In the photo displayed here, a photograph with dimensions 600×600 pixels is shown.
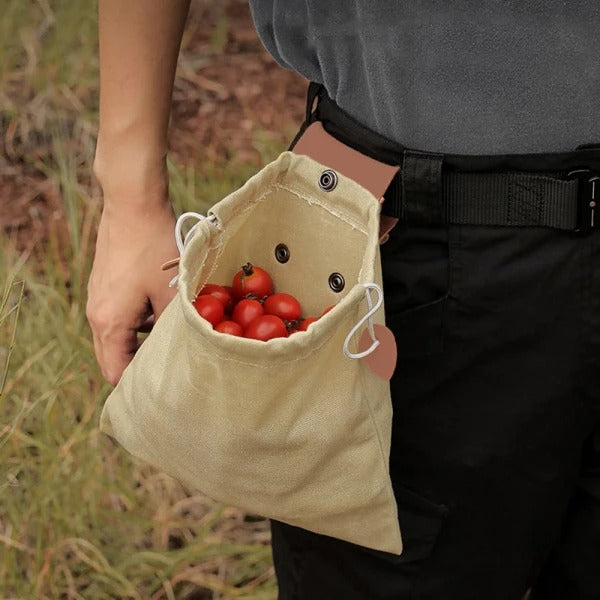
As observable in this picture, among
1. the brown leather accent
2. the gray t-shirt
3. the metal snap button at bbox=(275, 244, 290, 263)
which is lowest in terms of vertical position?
the metal snap button at bbox=(275, 244, 290, 263)

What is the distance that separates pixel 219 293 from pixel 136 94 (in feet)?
0.70

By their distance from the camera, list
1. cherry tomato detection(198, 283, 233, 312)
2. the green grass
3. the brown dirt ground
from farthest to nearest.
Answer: the brown dirt ground, the green grass, cherry tomato detection(198, 283, 233, 312)

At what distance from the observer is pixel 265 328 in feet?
2.63

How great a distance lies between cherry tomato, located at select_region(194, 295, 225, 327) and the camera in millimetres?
803

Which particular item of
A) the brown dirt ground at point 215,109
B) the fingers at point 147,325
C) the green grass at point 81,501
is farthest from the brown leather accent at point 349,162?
the brown dirt ground at point 215,109

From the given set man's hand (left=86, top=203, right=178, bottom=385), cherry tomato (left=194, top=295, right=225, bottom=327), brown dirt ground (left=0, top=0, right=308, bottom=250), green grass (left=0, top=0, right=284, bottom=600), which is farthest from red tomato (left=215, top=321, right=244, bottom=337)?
brown dirt ground (left=0, top=0, right=308, bottom=250)

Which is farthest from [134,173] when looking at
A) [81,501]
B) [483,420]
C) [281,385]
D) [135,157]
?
[81,501]

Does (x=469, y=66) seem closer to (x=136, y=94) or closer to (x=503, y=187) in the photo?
(x=503, y=187)

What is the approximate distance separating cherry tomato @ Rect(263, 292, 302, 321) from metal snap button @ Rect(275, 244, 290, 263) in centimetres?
4

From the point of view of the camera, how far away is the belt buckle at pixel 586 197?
80 centimetres

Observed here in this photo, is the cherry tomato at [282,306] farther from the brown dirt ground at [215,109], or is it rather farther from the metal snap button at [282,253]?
the brown dirt ground at [215,109]

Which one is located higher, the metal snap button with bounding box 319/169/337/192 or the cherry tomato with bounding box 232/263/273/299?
the metal snap button with bounding box 319/169/337/192

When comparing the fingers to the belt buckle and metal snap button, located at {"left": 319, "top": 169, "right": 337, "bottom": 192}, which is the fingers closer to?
metal snap button, located at {"left": 319, "top": 169, "right": 337, "bottom": 192}

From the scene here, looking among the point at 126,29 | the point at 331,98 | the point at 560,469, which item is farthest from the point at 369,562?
the point at 126,29
